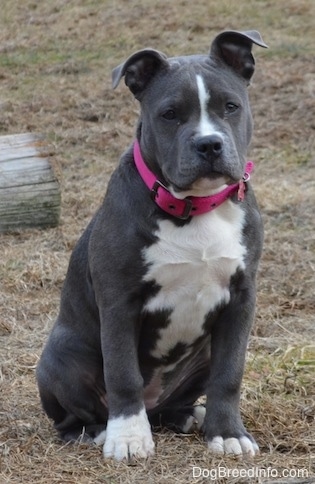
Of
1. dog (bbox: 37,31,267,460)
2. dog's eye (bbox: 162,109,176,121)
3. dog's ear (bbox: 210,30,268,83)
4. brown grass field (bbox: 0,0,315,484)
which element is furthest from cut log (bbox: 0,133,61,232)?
dog's eye (bbox: 162,109,176,121)

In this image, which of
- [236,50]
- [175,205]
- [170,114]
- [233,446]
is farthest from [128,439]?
[236,50]

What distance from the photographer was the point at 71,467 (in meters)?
4.33

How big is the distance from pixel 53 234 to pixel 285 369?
352 centimetres

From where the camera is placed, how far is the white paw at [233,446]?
4.44 metres

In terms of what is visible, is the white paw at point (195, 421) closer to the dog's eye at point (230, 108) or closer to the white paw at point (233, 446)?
the white paw at point (233, 446)

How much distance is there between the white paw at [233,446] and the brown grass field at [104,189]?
7 centimetres

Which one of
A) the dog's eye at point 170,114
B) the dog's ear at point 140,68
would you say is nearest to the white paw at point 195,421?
the dog's eye at point 170,114

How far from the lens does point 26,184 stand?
331 inches

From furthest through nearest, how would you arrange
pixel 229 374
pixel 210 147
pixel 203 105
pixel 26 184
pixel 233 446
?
pixel 26 184 < pixel 229 374 < pixel 233 446 < pixel 203 105 < pixel 210 147

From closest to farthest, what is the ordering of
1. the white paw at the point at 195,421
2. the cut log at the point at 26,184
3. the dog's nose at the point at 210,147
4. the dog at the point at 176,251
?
the dog's nose at the point at 210,147 < the dog at the point at 176,251 < the white paw at the point at 195,421 < the cut log at the point at 26,184

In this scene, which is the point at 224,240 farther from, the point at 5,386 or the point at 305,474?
the point at 5,386

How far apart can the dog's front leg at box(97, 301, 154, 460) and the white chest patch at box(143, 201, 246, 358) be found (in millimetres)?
144

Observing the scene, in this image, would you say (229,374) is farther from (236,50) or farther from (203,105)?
(236,50)

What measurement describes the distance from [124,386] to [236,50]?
62.3 inches
